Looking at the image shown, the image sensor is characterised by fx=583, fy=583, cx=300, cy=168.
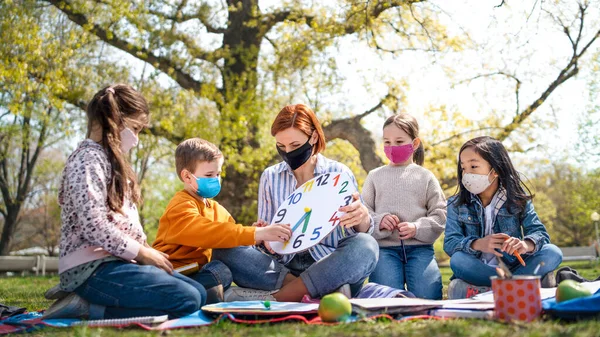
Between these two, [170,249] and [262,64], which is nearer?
[170,249]

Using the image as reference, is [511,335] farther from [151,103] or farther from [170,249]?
[151,103]

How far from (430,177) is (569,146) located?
55.6 feet

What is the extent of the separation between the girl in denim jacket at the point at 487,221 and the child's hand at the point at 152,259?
80.0 inches

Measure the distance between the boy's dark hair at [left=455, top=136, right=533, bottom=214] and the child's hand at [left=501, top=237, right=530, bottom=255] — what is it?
38 cm

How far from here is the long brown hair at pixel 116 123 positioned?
3.43 m

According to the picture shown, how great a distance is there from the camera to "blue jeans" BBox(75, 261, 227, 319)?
3268 millimetres

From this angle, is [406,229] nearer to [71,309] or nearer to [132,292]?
[132,292]

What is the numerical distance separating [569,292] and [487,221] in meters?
1.32

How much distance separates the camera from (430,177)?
15.8 ft

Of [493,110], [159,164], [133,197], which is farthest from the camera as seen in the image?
[159,164]

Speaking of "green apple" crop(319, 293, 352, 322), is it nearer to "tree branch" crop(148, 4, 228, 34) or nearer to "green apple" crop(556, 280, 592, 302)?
"green apple" crop(556, 280, 592, 302)

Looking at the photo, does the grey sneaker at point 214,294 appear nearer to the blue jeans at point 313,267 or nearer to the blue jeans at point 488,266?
the blue jeans at point 313,267

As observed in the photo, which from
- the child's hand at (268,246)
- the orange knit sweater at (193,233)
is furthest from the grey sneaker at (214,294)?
the child's hand at (268,246)

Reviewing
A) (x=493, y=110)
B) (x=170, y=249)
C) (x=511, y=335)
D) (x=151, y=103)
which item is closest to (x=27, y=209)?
(x=151, y=103)
